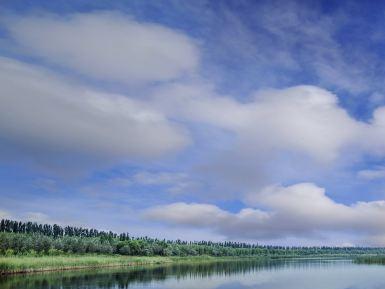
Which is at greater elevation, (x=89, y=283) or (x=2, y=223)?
(x=2, y=223)

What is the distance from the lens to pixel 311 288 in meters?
57.1

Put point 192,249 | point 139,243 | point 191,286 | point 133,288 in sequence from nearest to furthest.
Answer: point 133,288 → point 191,286 → point 139,243 → point 192,249

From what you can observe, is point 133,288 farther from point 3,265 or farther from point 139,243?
point 139,243

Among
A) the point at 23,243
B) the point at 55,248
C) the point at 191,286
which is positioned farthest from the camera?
the point at 55,248

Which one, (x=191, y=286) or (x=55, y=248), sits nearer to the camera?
(x=191, y=286)

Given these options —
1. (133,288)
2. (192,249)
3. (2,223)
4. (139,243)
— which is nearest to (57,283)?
(133,288)

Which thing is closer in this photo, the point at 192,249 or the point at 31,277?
the point at 31,277

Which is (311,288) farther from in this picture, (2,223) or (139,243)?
(2,223)

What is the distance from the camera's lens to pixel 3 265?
6175 cm

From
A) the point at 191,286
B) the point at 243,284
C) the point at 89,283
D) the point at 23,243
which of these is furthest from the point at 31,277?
the point at 23,243

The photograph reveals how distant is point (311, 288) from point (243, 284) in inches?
384

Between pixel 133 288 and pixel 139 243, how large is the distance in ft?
297

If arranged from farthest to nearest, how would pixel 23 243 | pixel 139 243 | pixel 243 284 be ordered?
pixel 139 243, pixel 23 243, pixel 243 284

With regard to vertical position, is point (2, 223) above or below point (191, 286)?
above
